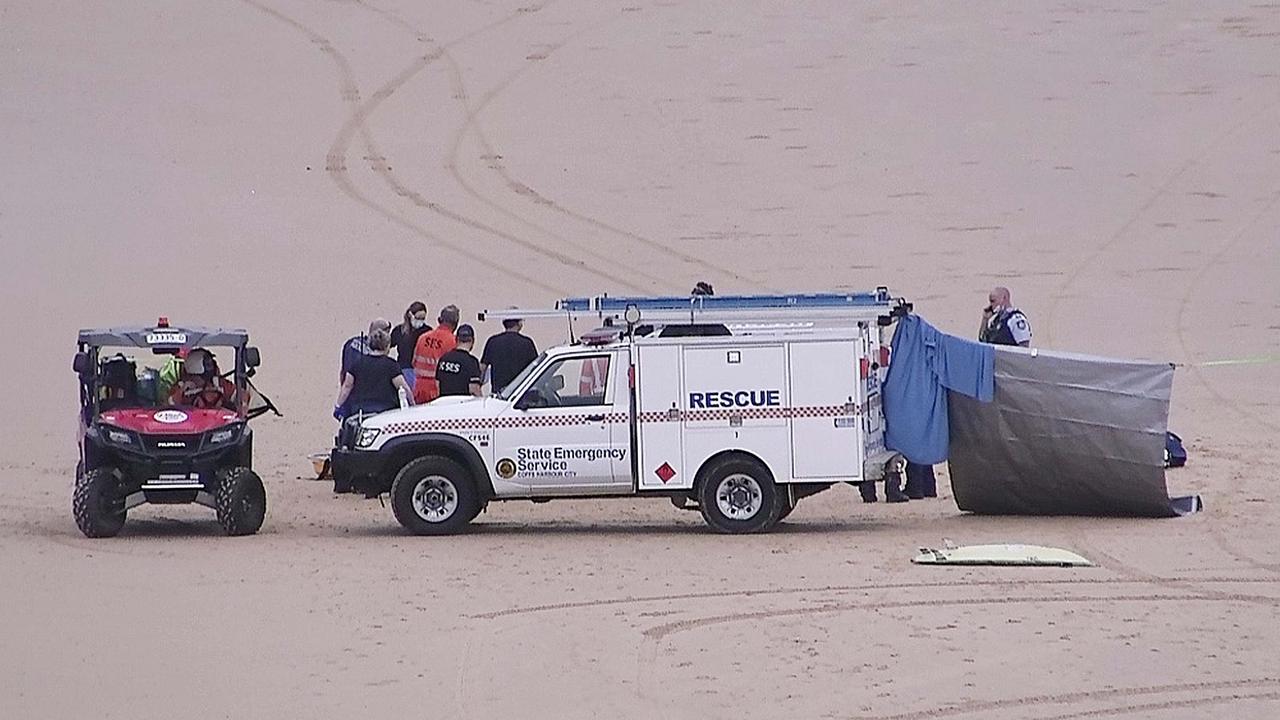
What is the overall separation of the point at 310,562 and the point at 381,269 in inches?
599

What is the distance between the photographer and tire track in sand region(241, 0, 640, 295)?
30172mm

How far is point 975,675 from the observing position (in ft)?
34.7

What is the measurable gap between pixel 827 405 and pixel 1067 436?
6.61ft

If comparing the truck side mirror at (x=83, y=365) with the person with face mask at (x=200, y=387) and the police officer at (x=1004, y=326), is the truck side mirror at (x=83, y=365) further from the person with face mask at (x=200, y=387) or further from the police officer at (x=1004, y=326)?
the police officer at (x=1004, y=326)

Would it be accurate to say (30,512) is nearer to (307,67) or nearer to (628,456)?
(628,456)

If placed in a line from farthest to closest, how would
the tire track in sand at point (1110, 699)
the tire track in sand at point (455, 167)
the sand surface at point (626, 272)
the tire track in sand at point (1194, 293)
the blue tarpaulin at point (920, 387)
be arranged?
1. the tire track in sand at point (455, 167)
2. the tire track in sand at point (1194, 293)
3. the blue tarpaulin at point (920, 387)
4. the sand surface at point (626, 272)
5. the tire track in sand at point (1110, 699)

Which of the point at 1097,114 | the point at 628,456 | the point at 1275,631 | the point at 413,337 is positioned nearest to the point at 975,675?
the point at 1275,631

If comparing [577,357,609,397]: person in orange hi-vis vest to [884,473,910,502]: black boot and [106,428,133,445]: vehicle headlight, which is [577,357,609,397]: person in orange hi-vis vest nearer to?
[884,473,910,502]: black boot

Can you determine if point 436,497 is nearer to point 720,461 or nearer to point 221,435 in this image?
point 221,435

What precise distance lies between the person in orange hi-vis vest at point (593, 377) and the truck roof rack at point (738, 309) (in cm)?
32

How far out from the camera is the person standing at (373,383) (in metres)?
17.9

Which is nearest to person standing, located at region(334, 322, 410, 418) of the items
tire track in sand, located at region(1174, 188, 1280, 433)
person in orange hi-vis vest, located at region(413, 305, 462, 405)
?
person in orange hi-vis vest, located at region(413, 305, 462, 405)

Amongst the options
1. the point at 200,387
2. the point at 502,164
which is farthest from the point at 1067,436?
the point at 502,164

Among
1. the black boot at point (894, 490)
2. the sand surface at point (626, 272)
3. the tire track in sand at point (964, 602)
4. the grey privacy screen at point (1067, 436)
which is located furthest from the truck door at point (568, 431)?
the tire track in sand at point (964, 602)
